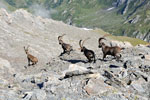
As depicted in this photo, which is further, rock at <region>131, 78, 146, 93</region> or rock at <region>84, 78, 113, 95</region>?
rock at <region>131, 78, 146, 93</region>

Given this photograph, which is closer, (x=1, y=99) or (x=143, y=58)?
(x=1, y=99)

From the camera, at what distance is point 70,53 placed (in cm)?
3052

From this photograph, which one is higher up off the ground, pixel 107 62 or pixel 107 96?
pixel 107 62

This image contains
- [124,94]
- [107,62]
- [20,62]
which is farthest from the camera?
[20,62]

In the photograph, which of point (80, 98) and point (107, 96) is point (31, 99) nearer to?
point (80, 98)

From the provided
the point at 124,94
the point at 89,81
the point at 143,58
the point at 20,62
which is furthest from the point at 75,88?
the point at 20,62

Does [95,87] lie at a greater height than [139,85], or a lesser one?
greater

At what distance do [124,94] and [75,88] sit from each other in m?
2.71

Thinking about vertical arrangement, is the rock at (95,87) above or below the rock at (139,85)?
above

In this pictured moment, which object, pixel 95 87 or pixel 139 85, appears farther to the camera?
pixel 139 85

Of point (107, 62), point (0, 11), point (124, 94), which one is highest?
point (0, 11)

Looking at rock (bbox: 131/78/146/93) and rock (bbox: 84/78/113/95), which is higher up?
rock (bbox: 84/78/113/95)

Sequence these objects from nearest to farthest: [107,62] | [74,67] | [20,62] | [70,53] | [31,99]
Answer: [31,99], [74,67], [107,62], [70,53], [20,62]

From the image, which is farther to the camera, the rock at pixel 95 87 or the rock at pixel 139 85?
the rock at pixel 139 85
